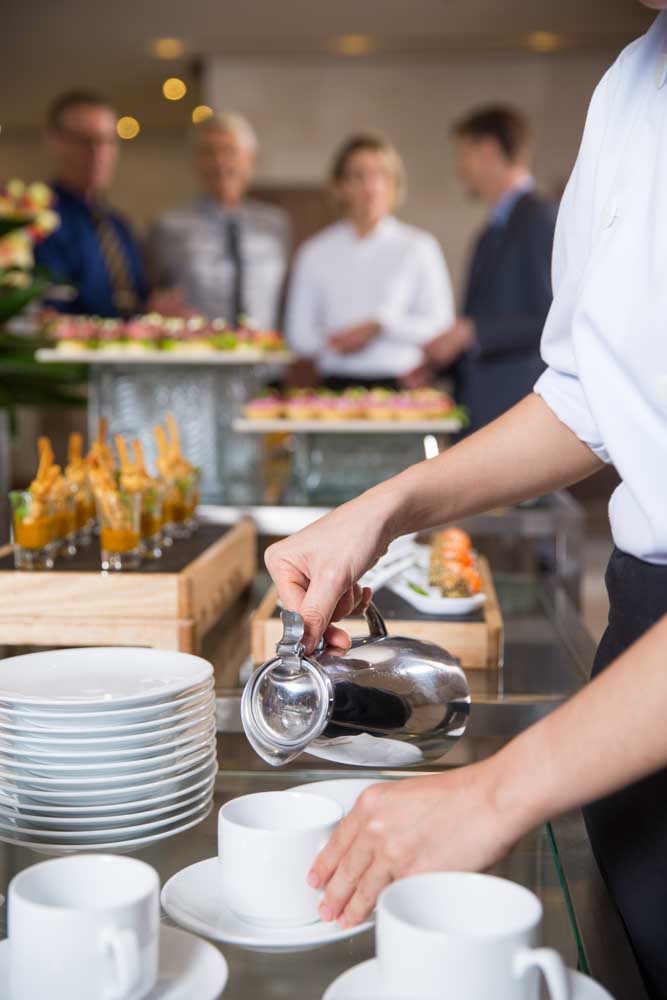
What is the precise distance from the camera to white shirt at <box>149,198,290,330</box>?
180 inches

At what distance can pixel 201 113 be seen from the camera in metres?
8.58

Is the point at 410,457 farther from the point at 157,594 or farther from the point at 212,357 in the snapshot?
the point at 157,594

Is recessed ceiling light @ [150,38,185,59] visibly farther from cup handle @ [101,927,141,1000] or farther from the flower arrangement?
cup handle @ [101,927,141,1000]

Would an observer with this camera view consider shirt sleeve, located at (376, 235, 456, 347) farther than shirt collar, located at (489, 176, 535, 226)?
Yes

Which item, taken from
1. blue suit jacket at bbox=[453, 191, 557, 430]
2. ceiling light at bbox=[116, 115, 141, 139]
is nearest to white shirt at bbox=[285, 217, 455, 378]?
blue suit jacket at bbox=[453, 191, 557, 430]

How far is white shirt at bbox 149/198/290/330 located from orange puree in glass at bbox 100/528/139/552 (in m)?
3.32

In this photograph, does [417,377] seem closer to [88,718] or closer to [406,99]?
[88,718]

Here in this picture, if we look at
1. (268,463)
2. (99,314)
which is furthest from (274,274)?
(268,463)

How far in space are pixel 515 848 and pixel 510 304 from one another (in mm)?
3265

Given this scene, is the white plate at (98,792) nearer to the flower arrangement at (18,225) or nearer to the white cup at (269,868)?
the white cup at (269,868)

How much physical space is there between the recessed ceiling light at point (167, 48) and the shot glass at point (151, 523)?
21.9 feet

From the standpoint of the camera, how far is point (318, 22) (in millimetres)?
7246

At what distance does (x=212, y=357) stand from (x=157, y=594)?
1486 mm

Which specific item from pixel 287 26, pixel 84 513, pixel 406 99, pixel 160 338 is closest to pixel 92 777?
pixel 84 513
